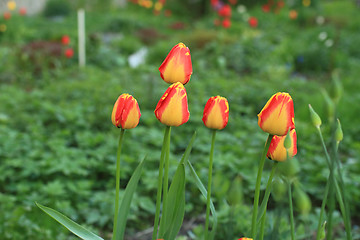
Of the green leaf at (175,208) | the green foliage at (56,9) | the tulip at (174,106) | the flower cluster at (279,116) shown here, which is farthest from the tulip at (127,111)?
the green foliage at (56,9)

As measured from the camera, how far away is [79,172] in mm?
2406

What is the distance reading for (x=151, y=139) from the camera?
2.95 m

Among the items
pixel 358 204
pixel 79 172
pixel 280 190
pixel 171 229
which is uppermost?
pixel 280 190

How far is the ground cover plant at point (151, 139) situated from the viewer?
1967 millimetres

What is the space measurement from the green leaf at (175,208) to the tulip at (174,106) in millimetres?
144

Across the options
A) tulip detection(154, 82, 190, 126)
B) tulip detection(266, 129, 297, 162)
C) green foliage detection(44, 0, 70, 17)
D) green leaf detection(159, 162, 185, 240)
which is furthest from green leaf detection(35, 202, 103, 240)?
green foliage detection(44, 0, 70, 17)

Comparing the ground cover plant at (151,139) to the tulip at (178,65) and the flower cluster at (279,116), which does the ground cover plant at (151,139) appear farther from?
the tulip at (178,65)

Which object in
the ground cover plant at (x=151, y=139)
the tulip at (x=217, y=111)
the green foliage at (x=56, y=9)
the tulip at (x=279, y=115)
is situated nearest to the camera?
the tulip at (x=279, y=115)

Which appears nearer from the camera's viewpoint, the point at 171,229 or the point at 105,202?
the point at 171,229

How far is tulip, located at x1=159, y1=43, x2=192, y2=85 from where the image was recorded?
3.61ft

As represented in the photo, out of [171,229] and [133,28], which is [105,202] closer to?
[171,229]

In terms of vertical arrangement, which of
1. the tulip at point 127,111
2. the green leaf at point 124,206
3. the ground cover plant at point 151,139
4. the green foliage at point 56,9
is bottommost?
the ground cover plant at point 151,139

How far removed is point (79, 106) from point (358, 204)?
7.22ft

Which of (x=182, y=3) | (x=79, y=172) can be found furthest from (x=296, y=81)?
(x=182, y=3)
